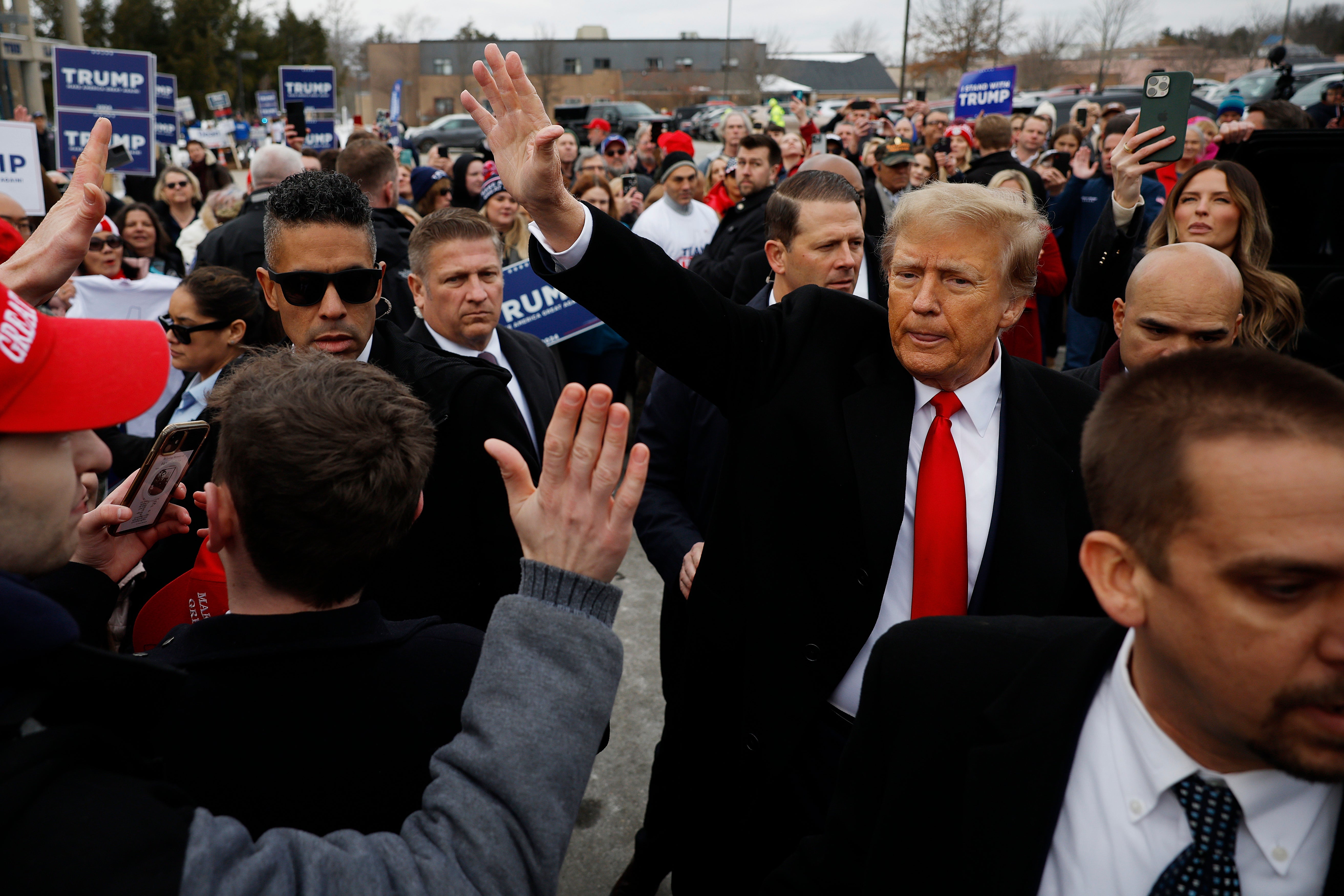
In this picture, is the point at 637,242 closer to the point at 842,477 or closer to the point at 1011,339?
the point at 842,477

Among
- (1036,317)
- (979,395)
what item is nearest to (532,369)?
(979,395)

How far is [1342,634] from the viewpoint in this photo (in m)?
1.08

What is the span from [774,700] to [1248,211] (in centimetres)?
324

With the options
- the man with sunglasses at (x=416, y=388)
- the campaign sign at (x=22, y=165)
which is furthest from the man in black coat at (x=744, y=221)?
the campaign sign at (x=22, y=165)

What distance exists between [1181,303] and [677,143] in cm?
866

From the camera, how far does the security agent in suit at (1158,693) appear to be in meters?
1.11

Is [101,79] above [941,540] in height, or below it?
above

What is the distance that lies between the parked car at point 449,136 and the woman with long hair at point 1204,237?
2932 cm

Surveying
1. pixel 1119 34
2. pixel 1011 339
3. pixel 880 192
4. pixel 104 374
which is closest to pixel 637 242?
pixel 104 374

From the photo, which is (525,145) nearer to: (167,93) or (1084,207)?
(1084,207)

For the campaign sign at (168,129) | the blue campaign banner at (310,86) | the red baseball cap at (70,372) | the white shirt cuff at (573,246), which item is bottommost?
the red baseball cap at (70,372)

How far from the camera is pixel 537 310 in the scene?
5.60 meters

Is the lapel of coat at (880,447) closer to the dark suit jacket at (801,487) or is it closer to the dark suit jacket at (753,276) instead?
the dark suit jacket at (801,487)

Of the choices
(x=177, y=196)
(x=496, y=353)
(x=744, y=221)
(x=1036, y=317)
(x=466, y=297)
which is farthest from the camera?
(x=177, y=196)
